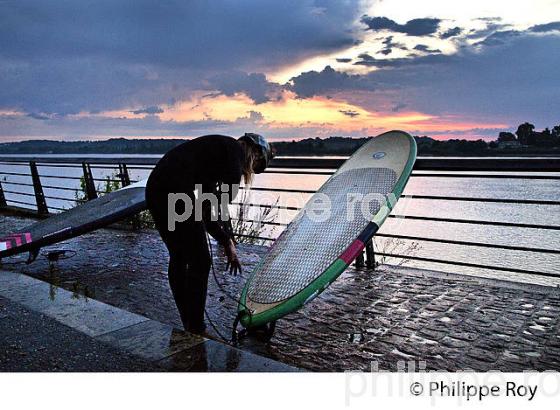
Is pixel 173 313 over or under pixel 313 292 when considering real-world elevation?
under

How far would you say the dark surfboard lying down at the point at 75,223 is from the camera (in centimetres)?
521

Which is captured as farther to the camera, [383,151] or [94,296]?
[383,151]

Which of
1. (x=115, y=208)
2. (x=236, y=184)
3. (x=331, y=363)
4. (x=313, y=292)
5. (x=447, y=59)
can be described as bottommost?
(x=331, y=363)

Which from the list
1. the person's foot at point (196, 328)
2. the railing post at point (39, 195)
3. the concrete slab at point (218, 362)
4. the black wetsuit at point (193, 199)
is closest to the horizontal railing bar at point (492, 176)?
the black wetsuit at point (193, 199)

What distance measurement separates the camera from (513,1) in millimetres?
6621

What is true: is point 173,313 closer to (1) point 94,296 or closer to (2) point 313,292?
(1) point 94,296

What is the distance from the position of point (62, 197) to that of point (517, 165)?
8047mm

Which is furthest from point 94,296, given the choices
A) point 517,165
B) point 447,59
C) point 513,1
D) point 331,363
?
point 447,59

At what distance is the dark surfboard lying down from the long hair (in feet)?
9.74

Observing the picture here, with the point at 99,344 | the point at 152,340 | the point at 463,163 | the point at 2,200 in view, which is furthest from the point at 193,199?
the point at 2,200

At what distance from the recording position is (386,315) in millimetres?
3637

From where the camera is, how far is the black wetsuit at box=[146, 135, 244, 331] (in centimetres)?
302
